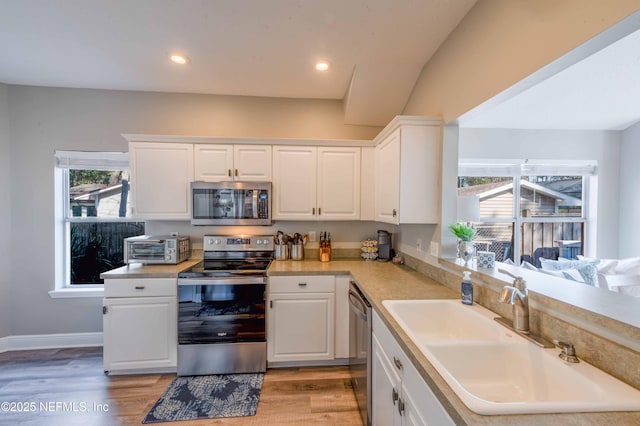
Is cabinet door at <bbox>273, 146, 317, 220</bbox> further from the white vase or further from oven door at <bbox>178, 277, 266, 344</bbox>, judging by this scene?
the white vase

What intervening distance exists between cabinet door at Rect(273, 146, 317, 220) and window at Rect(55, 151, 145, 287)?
1665mm

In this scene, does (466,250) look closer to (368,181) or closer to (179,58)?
(368,181)

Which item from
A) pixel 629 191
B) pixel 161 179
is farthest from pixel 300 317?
pixel 629 191

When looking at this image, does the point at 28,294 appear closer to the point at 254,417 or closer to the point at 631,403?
the point at 254,417

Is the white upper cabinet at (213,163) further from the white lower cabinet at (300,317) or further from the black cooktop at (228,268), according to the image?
the white lower cabinet at (300,317)

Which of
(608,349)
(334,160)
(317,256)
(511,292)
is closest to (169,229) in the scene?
(317,256)

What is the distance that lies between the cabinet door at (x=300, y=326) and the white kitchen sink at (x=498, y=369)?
3.27 ft

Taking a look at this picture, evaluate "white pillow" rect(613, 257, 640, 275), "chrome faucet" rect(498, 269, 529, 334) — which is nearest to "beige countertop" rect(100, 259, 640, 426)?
"chrome faucet" rect(498, 269, 529, 334)

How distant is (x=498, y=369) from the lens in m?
1.12

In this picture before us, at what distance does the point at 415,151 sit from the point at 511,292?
4.04ft

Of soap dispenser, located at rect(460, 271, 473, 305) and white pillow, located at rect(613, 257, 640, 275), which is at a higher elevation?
soap dispenser, located at rect(460, 271, 473, 305)

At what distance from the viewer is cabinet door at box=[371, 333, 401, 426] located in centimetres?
120

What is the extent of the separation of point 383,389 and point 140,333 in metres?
2.08


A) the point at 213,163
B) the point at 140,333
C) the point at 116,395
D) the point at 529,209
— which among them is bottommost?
Answer: the point at 116,395
